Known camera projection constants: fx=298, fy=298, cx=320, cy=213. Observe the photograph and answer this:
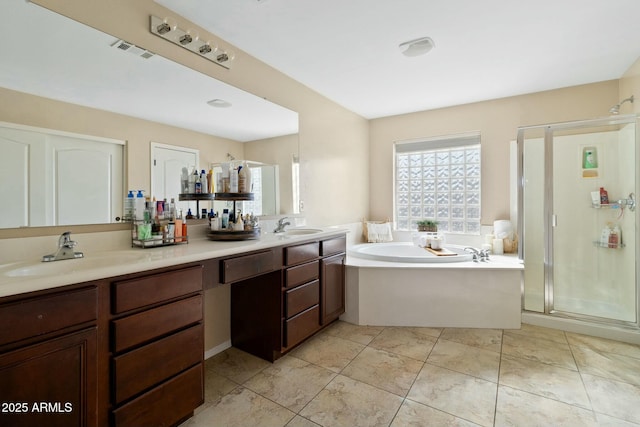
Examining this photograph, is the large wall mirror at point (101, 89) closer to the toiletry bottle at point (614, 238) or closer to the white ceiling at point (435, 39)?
the white ceiling at point (435, 39)

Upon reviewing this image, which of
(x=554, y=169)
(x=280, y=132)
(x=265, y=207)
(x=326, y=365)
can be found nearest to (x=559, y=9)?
(x=554, y=169)

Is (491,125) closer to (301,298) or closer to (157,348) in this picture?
(301,298)

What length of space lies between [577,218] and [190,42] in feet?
11.5

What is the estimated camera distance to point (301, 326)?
2.13m

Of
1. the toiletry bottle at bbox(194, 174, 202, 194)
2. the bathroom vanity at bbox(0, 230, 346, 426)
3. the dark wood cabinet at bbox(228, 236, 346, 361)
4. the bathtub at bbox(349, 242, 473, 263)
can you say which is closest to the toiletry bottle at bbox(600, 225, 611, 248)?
the bathtub at bbox(349, 242, 473, 263)

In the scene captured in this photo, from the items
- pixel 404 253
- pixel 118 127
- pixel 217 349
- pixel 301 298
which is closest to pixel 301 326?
pixel 301 298

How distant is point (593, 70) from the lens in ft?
8.68

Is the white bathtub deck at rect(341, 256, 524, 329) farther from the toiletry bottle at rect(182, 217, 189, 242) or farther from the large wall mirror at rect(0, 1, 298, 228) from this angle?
the large wall mirror at rect(0, 1, 298, 228)

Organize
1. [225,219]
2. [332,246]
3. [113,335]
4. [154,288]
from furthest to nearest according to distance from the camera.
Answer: [332,246] < [225,219] < [154,288] < [113,335]

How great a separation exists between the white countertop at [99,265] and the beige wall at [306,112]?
1139mm

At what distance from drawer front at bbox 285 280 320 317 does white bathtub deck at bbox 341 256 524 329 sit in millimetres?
531

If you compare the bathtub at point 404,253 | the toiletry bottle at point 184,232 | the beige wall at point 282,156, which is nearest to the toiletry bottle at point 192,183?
the toiletry bottle at point 184,232

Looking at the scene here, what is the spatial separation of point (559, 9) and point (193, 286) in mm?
2650

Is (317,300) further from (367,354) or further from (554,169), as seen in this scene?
(554,169)
